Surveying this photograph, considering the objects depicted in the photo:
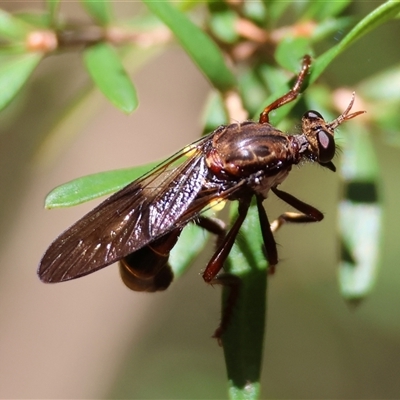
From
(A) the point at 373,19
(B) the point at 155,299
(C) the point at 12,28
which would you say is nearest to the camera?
(A) the point at 373,19

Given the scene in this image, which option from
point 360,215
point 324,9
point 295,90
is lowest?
point 360,215

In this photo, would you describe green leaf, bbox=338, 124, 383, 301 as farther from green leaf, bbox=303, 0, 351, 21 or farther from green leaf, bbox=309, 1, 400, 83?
green leaf, bbox=309, 1, 400, 83

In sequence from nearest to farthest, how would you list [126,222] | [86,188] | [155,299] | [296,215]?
[86,188], [126,222], [296,215], [155,299]

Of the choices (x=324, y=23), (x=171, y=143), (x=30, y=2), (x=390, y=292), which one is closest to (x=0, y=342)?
(x=171, y=143)

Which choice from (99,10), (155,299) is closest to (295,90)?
(99,10)

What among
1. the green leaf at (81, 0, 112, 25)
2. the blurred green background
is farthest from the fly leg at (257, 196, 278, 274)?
the blurred green background

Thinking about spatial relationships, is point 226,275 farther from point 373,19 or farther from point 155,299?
point 155,299

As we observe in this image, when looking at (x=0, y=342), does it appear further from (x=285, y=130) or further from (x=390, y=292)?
(x=285, y=130)
